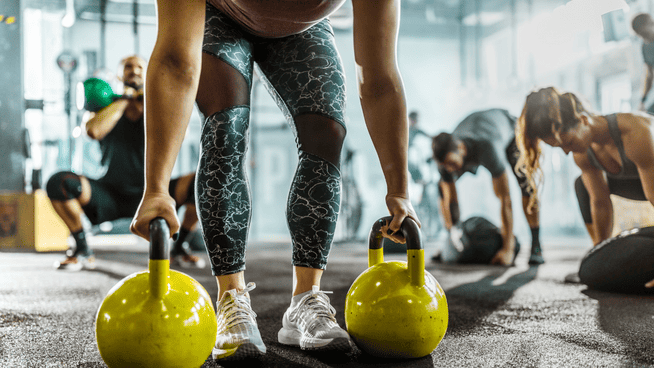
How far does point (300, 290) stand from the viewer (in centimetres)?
98

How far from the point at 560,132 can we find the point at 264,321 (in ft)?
5.47

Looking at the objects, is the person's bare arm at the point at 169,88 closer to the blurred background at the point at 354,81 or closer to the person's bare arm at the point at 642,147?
the person's bare arm at the point at 642,147

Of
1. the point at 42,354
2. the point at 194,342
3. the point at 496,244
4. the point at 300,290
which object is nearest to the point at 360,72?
the point at 300,290

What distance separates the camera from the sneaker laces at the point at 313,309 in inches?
36.1

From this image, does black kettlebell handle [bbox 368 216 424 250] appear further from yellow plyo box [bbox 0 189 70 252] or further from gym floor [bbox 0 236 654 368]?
yellow plyo box [bbox 0 189 70 252]

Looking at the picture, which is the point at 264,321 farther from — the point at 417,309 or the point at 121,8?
the point at 121,8

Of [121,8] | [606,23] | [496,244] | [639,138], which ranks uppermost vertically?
[121,8]

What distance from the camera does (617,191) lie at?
2092 mm

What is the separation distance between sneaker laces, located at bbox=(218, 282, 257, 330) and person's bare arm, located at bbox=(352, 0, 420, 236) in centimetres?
33

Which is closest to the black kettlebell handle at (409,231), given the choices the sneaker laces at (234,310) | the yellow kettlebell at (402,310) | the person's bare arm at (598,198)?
the yellow kettlebell at (402,310)

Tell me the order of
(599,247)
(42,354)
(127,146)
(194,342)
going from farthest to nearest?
(127,146)
(599,247)
(42,354)
(194,342)

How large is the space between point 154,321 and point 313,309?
0.33m

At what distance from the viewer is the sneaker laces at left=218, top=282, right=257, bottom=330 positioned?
0.86m

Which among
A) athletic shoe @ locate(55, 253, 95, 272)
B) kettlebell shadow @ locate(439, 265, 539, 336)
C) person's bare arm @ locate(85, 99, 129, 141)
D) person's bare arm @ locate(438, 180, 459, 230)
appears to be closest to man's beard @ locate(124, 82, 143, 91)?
person's bare arm @ locate(85, 99, 129, 141)
